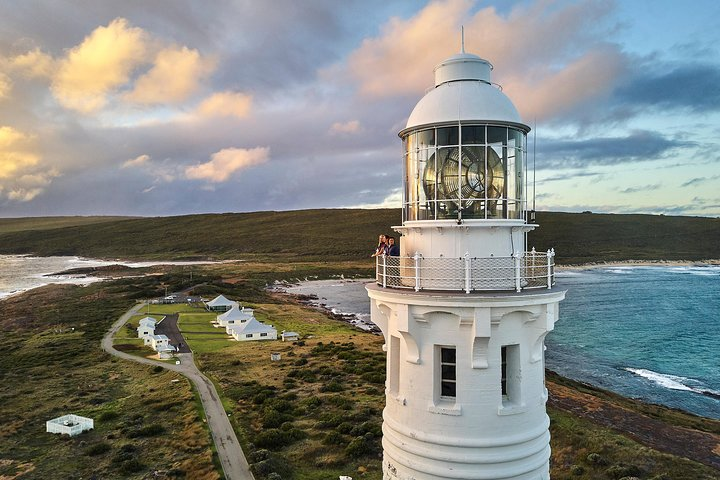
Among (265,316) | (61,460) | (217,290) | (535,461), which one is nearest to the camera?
(535,461)

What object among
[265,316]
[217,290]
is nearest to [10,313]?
[217,290]

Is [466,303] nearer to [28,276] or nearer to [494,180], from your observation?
[494,180]

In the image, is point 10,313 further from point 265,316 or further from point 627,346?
point 627,346

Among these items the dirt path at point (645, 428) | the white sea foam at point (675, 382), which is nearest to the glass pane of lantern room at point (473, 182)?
the dirt path at point (645, 428)

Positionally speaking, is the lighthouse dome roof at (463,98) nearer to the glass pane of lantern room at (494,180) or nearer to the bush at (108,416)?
the glass pane of lantern room at (494,180)

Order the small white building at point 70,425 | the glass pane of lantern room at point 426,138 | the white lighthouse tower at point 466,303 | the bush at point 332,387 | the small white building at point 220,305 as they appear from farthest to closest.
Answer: the small white building at point 220,305 → the bush at point 332,387 → the small white building at point 70,425 → the glass pane of lantern room at point 426,138 → the white lighthouse tower at point 466,303

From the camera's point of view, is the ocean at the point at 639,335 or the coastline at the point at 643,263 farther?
the coastline at the point at 643,263

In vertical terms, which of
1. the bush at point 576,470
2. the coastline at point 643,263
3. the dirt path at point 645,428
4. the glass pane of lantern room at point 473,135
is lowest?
the coastline at point 643,263
